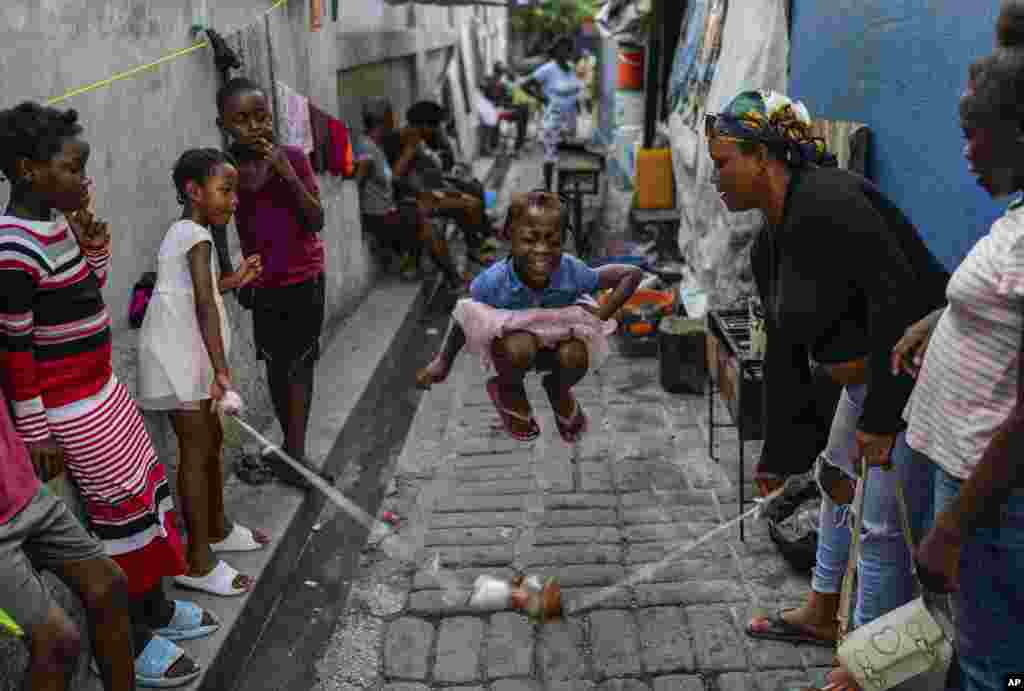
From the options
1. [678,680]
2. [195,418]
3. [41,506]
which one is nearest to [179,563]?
[195,418]

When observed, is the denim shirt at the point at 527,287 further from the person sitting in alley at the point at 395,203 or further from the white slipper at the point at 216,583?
the person sitting in alley at the point at 395,203

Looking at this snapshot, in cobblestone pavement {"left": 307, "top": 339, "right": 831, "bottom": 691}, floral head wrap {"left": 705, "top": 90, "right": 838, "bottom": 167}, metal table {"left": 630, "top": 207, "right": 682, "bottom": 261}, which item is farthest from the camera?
metal table {"left": 630, "top": 207, "right": 682, "bottom": 261}

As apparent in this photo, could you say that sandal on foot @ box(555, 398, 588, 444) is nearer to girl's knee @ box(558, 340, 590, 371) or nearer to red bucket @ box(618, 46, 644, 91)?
girl's knee @ box(558, 340, 590, 371)

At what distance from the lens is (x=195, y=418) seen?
157 inches

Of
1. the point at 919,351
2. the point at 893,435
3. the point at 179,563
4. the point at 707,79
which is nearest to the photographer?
the point at 919,351

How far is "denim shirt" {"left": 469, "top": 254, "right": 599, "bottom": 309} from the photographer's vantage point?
3.68 metres

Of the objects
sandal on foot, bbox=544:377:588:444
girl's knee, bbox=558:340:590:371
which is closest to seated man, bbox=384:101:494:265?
sandal on foot, bbox=544:377:588:444

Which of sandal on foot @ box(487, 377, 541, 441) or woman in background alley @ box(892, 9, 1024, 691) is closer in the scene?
woman in background alley @ box(892, 9, 1024, 691)

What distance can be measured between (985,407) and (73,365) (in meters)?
2.72

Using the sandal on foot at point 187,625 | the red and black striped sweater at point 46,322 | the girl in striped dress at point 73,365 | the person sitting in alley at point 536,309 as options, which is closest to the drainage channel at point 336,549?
the sandal on foot at point 187,625

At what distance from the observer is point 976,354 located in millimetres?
2297

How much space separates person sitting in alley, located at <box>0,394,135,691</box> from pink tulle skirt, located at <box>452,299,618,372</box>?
5.08 feet

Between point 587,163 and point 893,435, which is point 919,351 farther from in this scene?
point 587,163

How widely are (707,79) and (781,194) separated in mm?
5305
